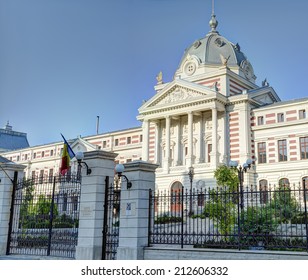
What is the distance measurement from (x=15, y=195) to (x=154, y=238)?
679 centimetres

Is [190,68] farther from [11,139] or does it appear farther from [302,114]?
[11,139]

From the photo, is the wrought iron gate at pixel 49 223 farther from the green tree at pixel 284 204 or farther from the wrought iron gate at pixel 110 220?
the green tree at pixel 284 204

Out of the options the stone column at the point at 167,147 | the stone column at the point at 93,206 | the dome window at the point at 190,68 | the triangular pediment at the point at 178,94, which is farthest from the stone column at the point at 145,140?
the stone column at the point at 93,206

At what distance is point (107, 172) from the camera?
1412 centimetres

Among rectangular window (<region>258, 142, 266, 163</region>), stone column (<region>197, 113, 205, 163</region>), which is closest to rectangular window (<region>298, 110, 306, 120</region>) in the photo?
rectangular window (<region>258, 142, 266, 163</region>)

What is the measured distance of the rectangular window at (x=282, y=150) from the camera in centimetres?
4125

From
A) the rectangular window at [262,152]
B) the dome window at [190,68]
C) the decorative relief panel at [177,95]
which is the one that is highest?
the dome window at [190,68]

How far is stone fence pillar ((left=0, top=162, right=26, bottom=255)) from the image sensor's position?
634 inches

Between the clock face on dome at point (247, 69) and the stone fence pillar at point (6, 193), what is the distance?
4124 centimetres

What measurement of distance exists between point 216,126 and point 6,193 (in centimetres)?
3081

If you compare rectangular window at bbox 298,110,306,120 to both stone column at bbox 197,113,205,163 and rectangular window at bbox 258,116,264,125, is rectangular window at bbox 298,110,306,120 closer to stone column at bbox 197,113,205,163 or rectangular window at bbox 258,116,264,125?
rectangular window at bbox 258,116,264,125

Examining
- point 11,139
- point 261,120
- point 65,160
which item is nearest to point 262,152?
point 261,120
